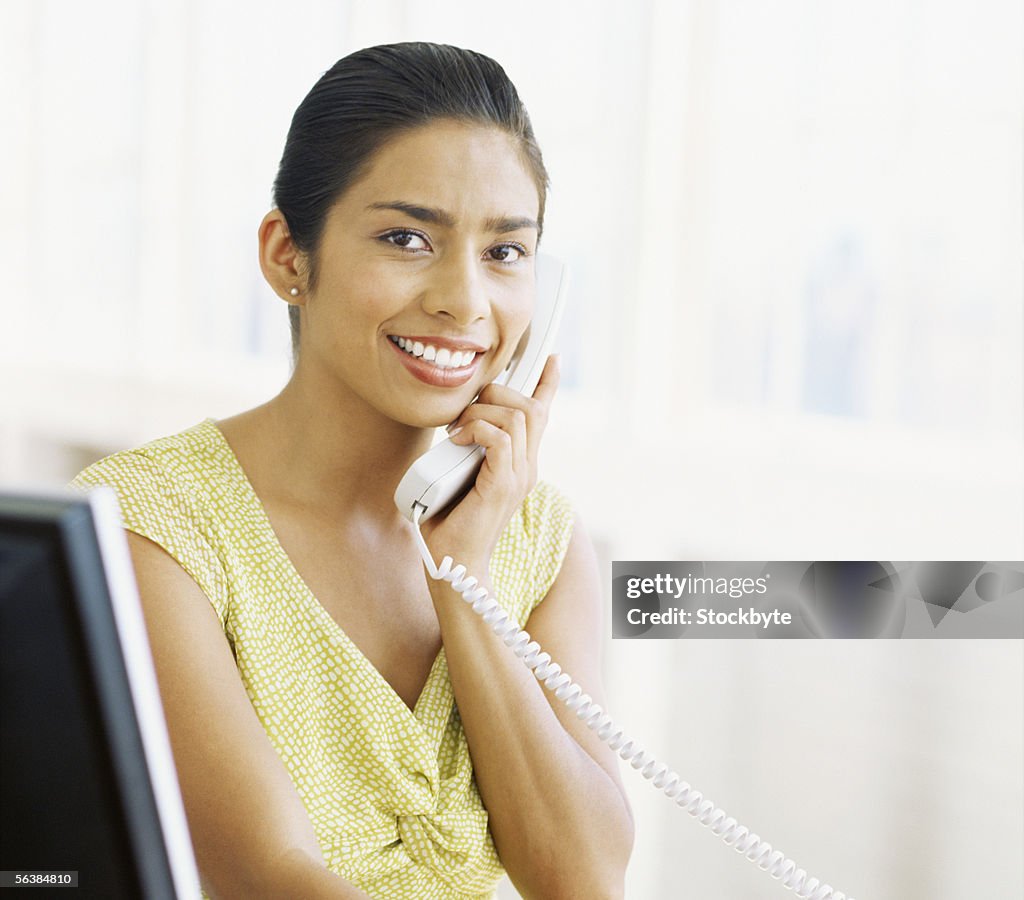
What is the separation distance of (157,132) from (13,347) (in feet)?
3.40

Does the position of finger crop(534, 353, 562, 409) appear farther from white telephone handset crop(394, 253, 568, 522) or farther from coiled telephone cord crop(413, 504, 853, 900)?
coiled telephone cord crop(413, 504, 853, 900)

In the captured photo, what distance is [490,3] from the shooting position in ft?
8.43

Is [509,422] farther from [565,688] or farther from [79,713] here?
[79,713]

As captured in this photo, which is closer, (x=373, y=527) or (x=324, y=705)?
(x=324, y=705)

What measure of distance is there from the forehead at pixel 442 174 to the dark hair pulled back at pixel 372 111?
12 mm

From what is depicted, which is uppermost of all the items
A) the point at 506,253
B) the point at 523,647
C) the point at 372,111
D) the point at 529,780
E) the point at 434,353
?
the point at 372,111

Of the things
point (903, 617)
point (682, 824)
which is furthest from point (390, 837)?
point (682, 824)

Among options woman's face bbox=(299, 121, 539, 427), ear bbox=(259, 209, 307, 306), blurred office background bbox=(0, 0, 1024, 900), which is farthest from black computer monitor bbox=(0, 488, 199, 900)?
blurred office background bbox=(0, 0, 1024, 900)

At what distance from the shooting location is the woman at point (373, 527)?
1.24 meters

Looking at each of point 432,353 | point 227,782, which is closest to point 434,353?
point 432,353

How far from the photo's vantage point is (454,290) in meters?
1.27

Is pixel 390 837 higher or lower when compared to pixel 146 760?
lower

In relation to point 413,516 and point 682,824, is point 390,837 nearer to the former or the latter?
point 413,516

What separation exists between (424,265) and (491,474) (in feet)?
0.78
